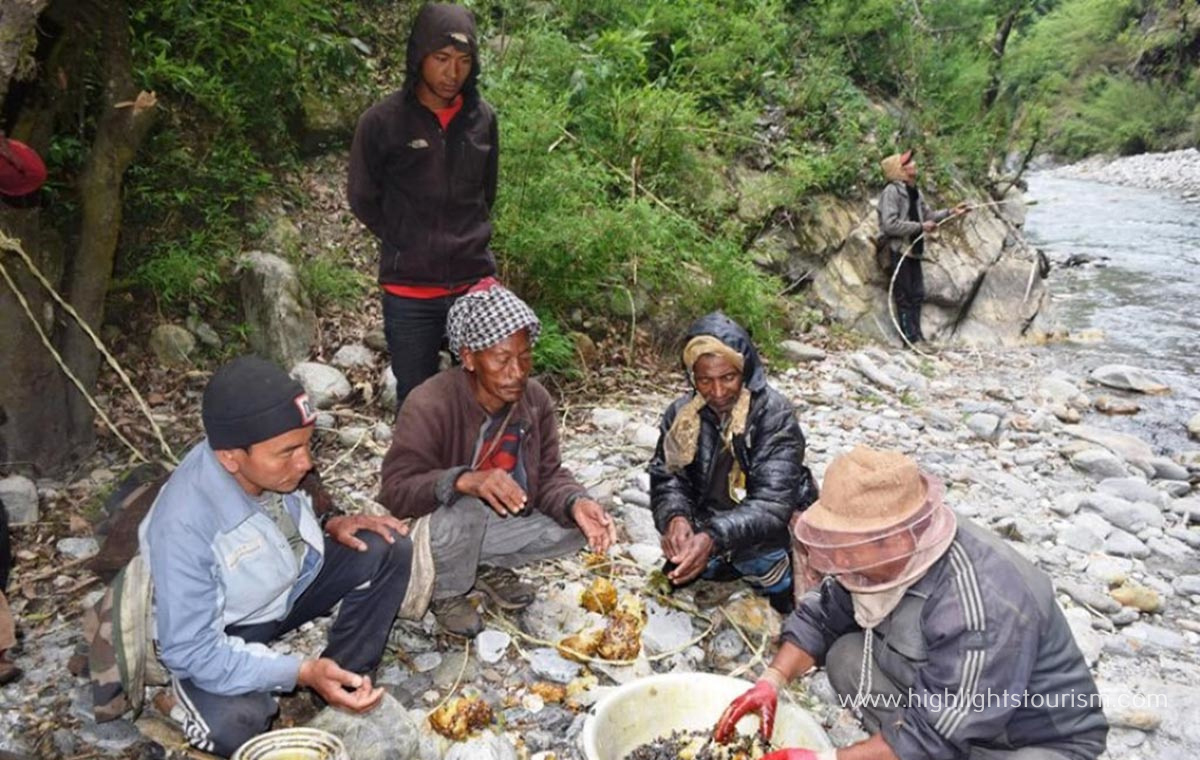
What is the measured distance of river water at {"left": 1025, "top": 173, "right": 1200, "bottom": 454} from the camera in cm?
775

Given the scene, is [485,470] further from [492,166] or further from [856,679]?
[492,166]

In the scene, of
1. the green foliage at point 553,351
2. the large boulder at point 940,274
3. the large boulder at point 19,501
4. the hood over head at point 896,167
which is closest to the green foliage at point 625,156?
the green foliage at point 553,351

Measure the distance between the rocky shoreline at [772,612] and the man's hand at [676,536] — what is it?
0.37m

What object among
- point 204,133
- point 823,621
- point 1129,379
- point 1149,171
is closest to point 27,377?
point 204,133

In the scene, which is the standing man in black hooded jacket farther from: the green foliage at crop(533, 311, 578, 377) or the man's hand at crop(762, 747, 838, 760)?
the man's hand at crop(762, 747, 838, 760)

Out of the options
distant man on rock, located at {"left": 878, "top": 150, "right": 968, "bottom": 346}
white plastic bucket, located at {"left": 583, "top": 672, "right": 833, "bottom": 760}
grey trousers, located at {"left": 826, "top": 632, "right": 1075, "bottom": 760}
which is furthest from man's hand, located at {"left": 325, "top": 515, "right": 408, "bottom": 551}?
distant man on rock, located at {"left": 878, "top": 150, "right": 968, "bottom": 346}

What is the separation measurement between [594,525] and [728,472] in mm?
609

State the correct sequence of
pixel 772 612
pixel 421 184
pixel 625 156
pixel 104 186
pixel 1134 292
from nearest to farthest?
1. pixel 772 612
2. pixel 421 184
3. pixel 104 186
4. pixel 625 156
5. pixel 1134 292

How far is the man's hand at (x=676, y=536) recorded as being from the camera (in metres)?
3.20

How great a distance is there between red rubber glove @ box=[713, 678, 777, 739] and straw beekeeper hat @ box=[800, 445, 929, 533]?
62cm

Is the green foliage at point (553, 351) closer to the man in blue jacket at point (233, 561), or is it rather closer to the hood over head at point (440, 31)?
the hood over head at point (440, 31)

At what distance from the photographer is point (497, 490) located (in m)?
2.91

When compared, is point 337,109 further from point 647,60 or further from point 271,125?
point 647,60

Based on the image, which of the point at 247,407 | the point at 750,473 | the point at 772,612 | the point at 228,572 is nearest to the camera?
the point at 247,407
